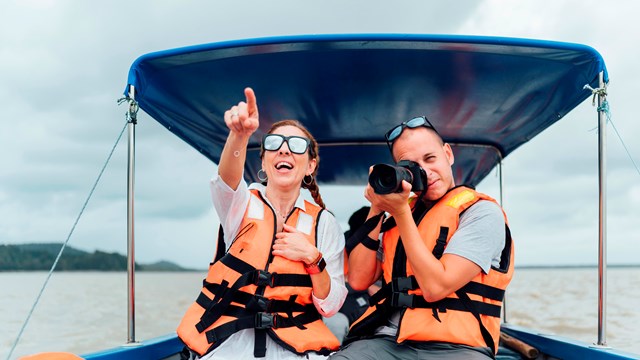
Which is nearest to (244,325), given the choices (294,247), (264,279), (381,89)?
(264,279)

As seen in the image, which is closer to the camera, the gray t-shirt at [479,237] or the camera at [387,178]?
the camera at [387,178]

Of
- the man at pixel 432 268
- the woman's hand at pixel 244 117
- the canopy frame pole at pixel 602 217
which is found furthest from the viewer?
the canopy frame pole at pixel 602 217

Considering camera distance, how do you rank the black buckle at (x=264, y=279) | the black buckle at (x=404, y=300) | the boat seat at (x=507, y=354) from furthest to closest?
the boat seat at (x=507, y=354)
the black buckle at (x=264, y=279)
the black buckle at (x=404, y=300)

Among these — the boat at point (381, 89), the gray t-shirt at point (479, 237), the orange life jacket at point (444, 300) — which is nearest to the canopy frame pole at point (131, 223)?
the boat at point (381, 89)

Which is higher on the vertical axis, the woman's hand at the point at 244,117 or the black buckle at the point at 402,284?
the woman's hand at the point at 244,117

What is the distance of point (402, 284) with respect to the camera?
6.69ft

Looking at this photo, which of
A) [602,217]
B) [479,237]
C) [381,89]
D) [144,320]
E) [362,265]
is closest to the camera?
[479,237]

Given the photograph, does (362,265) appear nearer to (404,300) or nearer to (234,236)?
(404,300)

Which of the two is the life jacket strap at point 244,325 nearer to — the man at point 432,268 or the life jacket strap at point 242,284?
the life jacket strap at point 242,284

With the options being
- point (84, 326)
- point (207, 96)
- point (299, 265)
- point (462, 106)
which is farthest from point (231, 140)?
point (84, 326)

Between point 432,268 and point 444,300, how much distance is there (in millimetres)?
194

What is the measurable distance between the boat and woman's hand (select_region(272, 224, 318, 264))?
2.89ft

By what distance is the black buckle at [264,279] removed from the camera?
2.10 metres

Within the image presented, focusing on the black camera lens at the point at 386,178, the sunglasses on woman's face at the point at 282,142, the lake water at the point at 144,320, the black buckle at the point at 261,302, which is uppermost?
the sunglasses on woman's face at the point at 282,142
